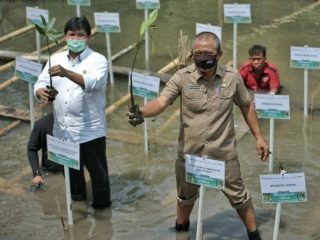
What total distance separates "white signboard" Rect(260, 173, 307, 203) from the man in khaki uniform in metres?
0.30

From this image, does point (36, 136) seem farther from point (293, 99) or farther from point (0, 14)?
point (0, 14)

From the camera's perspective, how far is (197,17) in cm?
1167

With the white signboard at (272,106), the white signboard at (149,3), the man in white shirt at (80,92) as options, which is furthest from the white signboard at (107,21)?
the man in white shirt at (80,92)

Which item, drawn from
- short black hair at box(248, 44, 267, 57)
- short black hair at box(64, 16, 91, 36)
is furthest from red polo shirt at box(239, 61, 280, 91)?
short black hair at box(64, 16, 91, 36)

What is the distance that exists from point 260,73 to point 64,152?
3652 millimetres

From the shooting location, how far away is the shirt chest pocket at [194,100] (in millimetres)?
4445

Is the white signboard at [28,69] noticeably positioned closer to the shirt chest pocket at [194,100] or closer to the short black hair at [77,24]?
the short black hair at [77,24]

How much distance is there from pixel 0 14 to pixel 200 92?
27.8 ft

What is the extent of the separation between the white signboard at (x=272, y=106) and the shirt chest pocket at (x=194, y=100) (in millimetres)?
1652

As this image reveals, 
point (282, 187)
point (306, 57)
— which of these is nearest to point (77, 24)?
point (282, 187)

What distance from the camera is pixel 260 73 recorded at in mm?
7844

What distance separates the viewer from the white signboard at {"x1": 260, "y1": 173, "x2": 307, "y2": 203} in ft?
14.1

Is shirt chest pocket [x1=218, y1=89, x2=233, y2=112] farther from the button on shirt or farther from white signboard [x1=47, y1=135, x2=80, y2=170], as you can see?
white signboard [x1=47, y1=135, x2=80, y2=170]

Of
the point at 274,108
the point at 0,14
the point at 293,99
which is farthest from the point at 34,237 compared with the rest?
the point at 0,14
